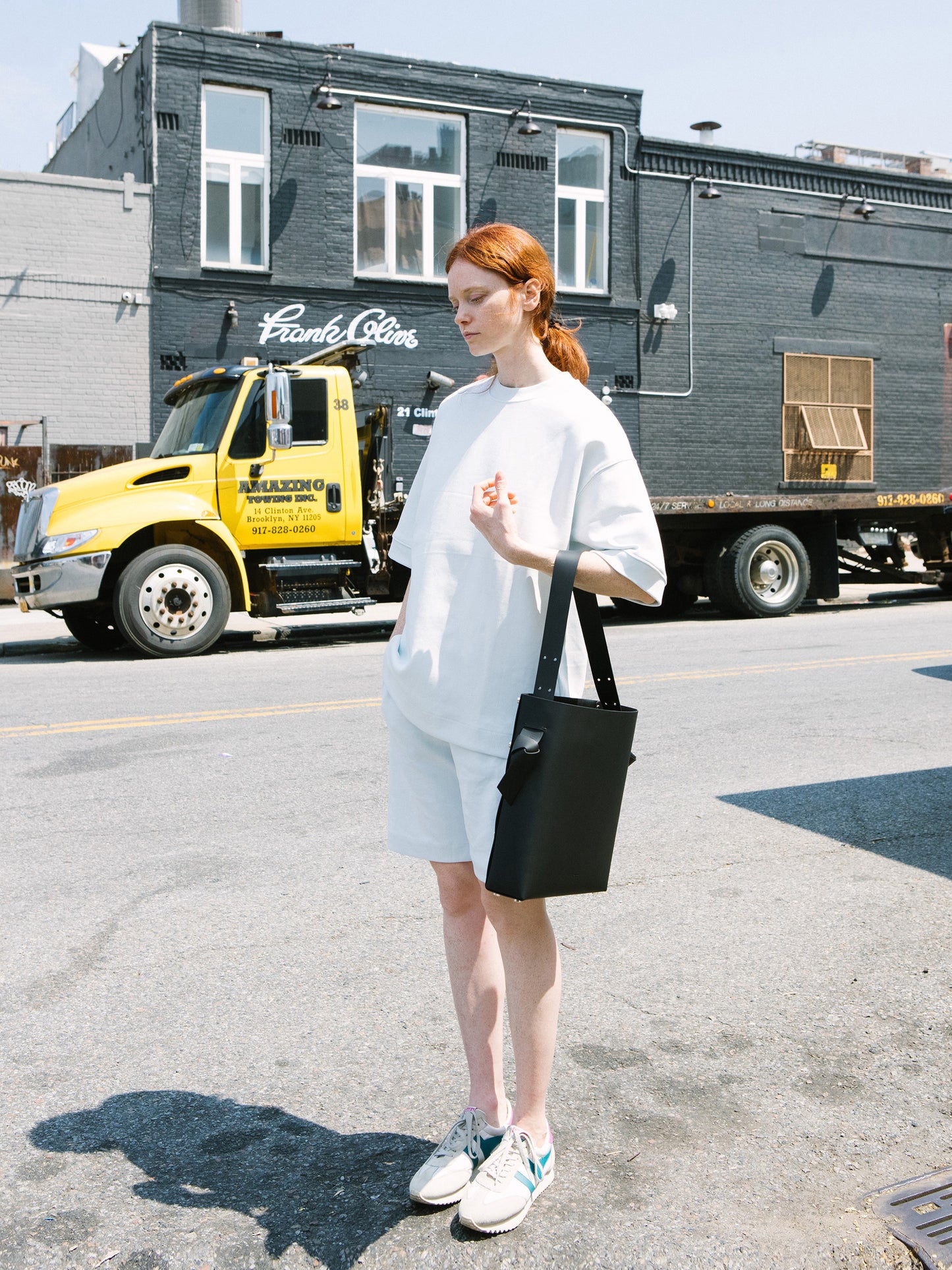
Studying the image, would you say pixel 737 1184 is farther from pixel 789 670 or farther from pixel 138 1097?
pixel 789 670

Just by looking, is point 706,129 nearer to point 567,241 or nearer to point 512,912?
point 567,241

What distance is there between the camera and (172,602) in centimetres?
1149

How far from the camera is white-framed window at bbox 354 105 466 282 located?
20.7 metres

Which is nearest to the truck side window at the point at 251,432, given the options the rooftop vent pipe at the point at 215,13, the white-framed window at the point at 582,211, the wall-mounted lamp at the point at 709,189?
the white-framed window at the point at 582,211

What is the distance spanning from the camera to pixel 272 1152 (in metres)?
2.84

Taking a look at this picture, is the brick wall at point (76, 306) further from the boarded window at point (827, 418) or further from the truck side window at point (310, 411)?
the boarded window at point (827, 418)

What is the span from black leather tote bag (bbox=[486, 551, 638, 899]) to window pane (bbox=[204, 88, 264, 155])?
1923 cm

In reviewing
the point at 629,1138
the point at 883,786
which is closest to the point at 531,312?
the point at 629,1138

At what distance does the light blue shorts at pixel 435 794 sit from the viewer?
100 inches

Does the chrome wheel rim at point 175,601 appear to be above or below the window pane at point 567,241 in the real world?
below

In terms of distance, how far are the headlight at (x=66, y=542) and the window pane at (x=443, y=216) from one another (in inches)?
453

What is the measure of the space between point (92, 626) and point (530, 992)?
1051cm

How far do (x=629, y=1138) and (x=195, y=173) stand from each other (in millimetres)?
19035

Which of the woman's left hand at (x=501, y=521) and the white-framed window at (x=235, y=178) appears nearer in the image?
Answer: the woman's left hand at (x=501, y=521)
